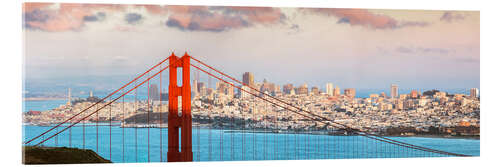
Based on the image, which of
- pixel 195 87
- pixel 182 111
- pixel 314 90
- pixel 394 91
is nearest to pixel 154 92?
pixel 195 87

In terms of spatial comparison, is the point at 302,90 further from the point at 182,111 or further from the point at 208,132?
the point at 182,111

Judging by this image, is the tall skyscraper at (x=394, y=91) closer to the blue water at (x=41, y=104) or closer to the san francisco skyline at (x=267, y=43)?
the san francisco skyline at (x=267, y=43)

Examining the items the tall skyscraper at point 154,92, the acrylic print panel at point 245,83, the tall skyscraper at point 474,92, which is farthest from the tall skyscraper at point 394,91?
the tall skyscraper at point 154,92

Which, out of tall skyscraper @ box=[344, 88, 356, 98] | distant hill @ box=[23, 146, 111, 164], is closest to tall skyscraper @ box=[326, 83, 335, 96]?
tall skyscraper @ box=[344, 88, 356, 98]


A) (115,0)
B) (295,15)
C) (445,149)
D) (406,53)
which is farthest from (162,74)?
(445,149)

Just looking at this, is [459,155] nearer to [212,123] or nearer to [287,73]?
[287,73]

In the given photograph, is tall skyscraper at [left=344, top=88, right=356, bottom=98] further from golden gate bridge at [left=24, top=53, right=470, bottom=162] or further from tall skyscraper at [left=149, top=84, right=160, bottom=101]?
tall skyscraper at [left=149, top=84, right=160, bottom=101]
